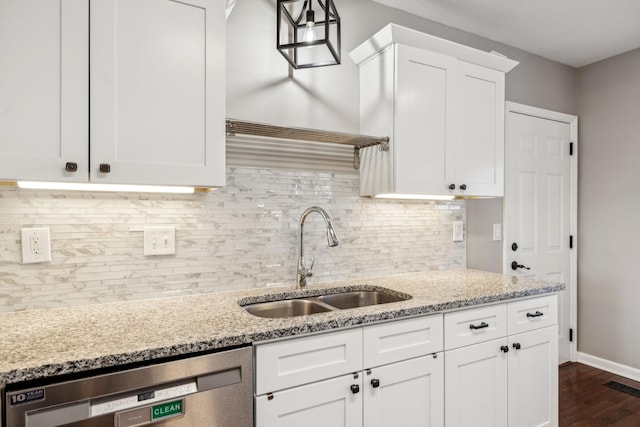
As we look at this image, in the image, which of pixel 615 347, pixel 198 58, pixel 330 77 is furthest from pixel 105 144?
pixel 615 347

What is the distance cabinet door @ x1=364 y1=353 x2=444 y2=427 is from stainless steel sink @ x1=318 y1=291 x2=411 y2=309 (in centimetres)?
39

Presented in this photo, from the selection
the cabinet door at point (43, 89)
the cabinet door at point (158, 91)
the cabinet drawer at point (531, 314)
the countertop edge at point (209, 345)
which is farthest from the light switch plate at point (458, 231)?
the cabinet door at point (43, 89)

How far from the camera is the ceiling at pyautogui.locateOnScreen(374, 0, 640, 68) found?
2.29 meters

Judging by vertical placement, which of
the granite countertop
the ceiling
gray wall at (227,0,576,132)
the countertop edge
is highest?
the ceiling

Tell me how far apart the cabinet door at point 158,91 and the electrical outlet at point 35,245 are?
0.42m

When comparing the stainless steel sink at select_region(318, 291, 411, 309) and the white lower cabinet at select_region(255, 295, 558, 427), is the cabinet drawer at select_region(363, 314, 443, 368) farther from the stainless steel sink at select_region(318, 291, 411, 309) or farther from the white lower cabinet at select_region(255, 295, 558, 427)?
the stainless steel sink at select_region(318, 291, 411, 309)

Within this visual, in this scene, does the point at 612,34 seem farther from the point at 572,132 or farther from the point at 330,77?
the point at 330,77

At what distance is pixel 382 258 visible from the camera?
225cm

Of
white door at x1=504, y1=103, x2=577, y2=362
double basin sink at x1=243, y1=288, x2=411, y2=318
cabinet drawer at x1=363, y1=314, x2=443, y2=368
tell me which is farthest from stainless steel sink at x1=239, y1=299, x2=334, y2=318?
white door at x1=504, y1=103, x2=577, y2=362

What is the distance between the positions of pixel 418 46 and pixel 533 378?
1792 millimetres

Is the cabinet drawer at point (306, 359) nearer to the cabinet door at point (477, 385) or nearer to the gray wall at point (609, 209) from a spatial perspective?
the cabinet door at point (477, 385)

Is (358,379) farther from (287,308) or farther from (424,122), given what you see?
(424,122)

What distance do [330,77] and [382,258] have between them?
1.07 meters

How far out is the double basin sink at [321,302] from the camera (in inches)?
68.8
